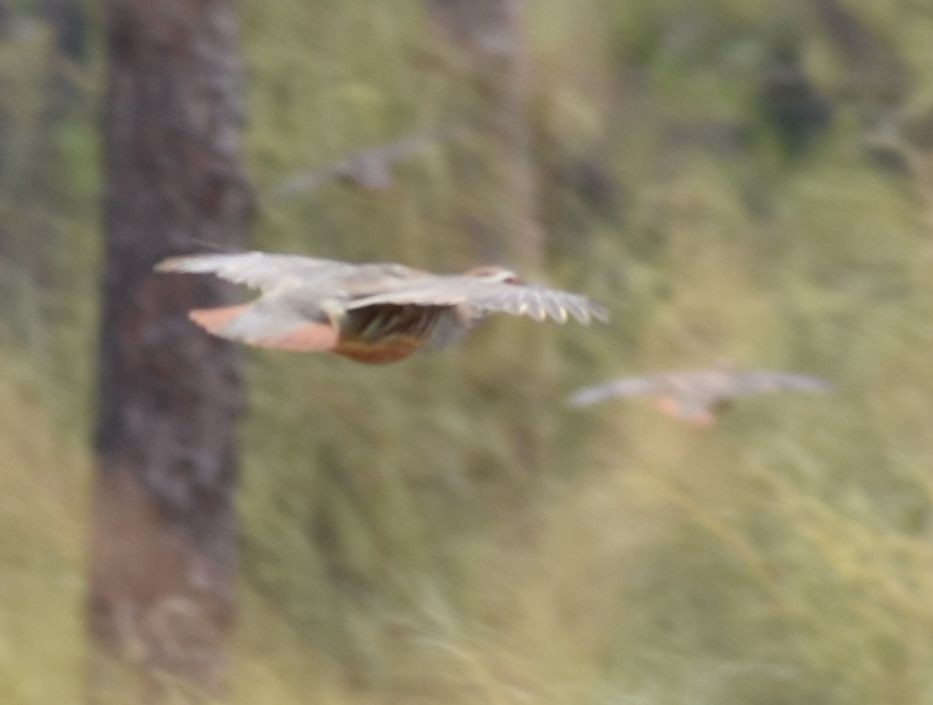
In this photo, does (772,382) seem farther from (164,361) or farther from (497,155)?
(497,155)

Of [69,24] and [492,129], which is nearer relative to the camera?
[492,129]

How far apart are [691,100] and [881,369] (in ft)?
5.87

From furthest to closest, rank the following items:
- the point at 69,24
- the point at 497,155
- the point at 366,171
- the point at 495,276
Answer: the point at 69,24 → the point at 497,155 → the point at 366,171 → the point at 495,276

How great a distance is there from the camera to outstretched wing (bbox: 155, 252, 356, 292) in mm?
1898

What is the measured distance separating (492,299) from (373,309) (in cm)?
12

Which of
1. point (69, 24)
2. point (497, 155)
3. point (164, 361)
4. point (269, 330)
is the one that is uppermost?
point (69, 24)

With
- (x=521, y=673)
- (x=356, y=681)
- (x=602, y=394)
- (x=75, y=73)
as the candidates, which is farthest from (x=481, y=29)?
(x=521, y=673)

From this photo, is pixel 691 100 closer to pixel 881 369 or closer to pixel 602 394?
pixel 881 369

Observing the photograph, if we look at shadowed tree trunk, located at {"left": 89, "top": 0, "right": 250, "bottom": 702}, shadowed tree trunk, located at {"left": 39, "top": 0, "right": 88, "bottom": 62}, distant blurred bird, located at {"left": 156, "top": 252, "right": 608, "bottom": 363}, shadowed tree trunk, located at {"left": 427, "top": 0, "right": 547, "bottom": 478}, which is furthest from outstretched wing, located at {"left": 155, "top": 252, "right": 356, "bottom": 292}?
shadowed tree trunk, located at {"left": 39, "top": 0, "right": 88, "bottom": 62}

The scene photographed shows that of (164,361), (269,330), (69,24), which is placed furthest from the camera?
(69,24)

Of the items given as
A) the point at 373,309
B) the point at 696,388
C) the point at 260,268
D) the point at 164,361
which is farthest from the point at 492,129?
the point at 373,309

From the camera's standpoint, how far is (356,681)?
328 cm

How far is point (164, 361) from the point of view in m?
3.20

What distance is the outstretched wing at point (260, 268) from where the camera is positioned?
1.90m
